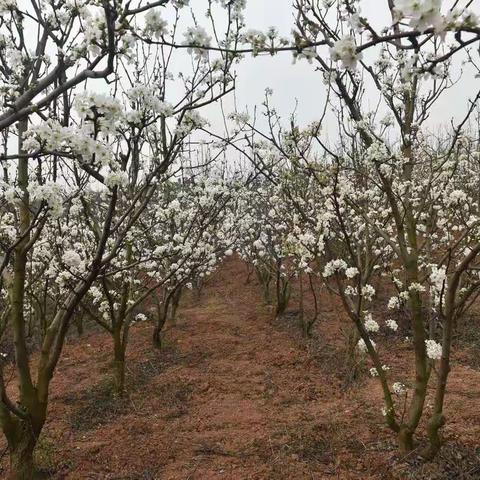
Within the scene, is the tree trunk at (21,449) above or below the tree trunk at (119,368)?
below

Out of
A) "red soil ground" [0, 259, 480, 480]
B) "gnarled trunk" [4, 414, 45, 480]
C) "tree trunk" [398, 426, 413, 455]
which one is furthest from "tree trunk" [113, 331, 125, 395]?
"tree trunk" [398, 426, 413, 455]

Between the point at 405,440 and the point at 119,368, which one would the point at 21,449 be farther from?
the point at 405,440

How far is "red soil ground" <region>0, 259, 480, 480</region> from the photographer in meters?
4.90

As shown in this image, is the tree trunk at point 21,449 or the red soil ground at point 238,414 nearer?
the tree trunk at point 21,449

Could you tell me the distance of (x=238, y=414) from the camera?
6.43 meters

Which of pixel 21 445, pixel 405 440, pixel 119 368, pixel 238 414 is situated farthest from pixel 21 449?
pixel 405 440

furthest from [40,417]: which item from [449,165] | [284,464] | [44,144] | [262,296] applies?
[262,296]

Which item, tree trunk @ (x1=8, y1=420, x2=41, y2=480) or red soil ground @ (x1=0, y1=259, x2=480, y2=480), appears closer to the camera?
tree trunk @ (x1=8, y1=420, x2=41, y2=480)

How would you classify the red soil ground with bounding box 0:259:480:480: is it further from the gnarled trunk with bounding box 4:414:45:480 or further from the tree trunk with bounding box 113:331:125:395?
the gnarled trunk with bounding box 4:414:45:480

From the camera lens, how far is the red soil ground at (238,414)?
16.1 feet

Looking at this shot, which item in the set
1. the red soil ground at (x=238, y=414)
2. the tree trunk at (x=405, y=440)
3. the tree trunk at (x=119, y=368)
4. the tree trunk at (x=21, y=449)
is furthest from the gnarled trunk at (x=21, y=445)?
the tree trunk at (x=405, y=440)

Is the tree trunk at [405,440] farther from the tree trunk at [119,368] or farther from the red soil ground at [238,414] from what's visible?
the tree trunk at [119,368]

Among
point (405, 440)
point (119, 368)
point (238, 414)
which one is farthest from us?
point (119, 368)

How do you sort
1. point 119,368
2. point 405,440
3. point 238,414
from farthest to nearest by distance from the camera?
point 119,368, point 238,414, point 405,440
